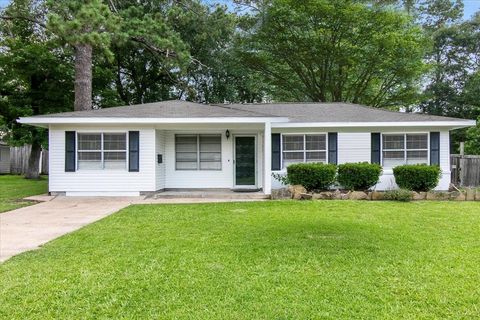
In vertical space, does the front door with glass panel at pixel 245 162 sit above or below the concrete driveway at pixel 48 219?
above

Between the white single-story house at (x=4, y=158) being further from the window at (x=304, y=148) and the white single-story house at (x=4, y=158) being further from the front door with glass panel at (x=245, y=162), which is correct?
the window at (x=304, y=148)

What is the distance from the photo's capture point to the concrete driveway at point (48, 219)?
5.72 metres

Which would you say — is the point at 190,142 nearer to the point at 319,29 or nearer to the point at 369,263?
the point at 369,263

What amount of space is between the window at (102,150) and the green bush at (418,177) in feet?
27.5

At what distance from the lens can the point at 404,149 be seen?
→ 12492 millimetres

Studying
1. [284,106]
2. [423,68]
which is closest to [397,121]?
[284,106]

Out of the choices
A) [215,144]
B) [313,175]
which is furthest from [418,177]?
[215,144]

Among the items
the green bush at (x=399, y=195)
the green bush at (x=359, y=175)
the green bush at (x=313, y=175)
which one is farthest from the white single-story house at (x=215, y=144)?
the green bush at (x=399, y=195)

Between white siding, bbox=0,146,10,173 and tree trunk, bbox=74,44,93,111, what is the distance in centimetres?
1109

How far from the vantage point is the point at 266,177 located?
11.2m

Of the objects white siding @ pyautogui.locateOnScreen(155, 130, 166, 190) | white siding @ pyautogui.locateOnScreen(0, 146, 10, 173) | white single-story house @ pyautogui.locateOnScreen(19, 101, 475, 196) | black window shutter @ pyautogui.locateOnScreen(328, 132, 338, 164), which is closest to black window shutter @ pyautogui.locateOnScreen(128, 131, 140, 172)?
white single-story house @ pyautogui.locateOnScreen(19, 101, 475, 196)

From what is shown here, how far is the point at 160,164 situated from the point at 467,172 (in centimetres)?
1110

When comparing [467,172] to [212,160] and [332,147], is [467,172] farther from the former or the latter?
[212,160]

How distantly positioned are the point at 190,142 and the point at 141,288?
376 inches
